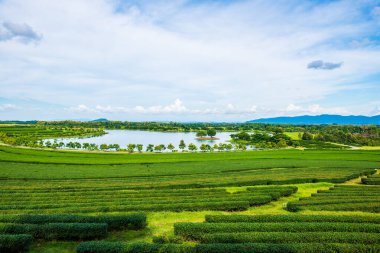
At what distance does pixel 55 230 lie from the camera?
12641mm

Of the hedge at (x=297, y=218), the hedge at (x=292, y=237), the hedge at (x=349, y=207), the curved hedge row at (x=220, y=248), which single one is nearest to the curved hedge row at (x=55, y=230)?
the curved hedge row at (x=220, y=248)

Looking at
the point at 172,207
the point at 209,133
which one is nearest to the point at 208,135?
the point at 209,133

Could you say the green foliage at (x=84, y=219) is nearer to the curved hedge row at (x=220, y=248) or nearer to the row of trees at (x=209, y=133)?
the curved hedge row at (x=220, y=248)

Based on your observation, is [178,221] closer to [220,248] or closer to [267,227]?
[220,248]

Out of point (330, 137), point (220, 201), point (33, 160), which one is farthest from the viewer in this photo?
point (330, 137)

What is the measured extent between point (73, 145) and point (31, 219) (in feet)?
282

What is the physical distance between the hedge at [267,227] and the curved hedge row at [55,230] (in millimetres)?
4574

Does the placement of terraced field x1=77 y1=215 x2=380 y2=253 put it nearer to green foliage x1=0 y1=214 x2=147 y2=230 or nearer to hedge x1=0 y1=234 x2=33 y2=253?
green foliage x1=0 y1=214 x2=147 y2=230

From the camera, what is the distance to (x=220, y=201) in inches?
766

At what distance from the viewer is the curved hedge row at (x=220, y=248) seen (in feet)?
35.9

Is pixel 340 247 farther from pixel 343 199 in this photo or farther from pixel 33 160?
pixel 33 160

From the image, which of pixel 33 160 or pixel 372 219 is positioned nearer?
pixel 372 219

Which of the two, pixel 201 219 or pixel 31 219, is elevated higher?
pixel 31 219

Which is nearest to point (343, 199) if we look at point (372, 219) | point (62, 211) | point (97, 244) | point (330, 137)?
point (372, 219)
